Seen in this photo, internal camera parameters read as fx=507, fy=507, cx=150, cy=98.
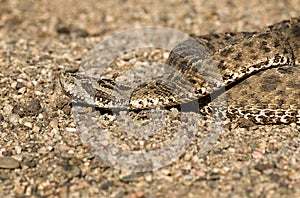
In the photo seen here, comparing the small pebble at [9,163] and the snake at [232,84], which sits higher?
the snake at [232,84]

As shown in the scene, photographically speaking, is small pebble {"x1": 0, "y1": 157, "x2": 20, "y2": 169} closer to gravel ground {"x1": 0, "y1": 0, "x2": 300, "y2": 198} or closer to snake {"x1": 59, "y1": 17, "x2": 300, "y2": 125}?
gravel ground {"x1": 0, "y1": 0, "x2": 300, "y2": 198}

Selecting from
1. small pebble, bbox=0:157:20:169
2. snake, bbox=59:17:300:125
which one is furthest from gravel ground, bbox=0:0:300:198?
snake, bbox=59:17:300:125

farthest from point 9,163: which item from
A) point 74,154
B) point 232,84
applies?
point 232,84

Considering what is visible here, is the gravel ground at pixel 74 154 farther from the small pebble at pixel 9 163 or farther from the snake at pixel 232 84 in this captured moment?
the snake at pixel 232 84

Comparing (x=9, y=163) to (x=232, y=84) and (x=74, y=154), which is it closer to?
(x=74, y=154)

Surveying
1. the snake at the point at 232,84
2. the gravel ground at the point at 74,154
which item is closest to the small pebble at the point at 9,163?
the gravel ground at the point at 74,154

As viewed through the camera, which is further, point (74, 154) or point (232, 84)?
point (232, 84)

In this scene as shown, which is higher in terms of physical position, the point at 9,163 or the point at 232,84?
the point at 232,84

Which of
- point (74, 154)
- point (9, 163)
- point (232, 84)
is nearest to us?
point (9, 163)

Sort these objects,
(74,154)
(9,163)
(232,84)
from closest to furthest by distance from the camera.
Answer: (9,163)
(74,154)
(232,84)
